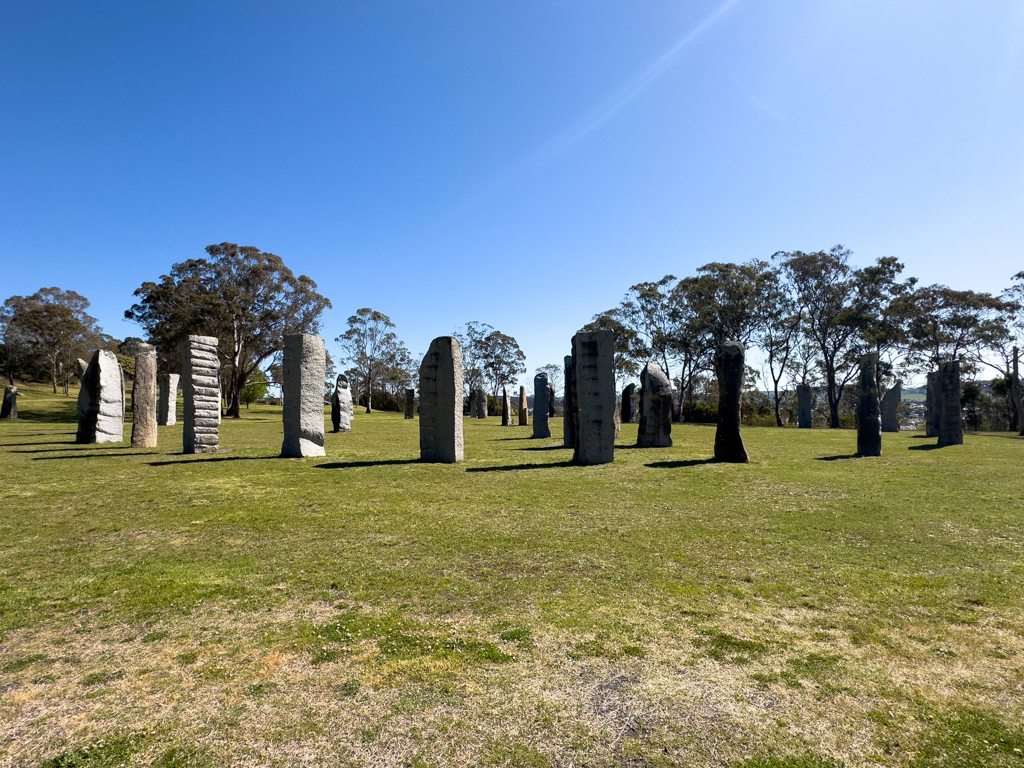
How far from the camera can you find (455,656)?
2.76 m

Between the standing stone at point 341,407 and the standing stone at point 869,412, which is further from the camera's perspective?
the standing stone at point 341,407

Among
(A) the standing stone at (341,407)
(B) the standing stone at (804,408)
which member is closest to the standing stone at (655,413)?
(A) the standing stone at (341,407)

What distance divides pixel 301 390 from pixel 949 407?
17.2 m

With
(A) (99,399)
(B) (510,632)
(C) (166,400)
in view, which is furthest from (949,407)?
(C) (166,400)

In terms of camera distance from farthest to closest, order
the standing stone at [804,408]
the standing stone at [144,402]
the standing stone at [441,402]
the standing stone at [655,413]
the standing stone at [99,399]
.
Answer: the standing stone at [804,408] → the standing stone at [655,413] → the standing stone at [99,399] → the standing stone at [144,402] → the standing stone at [441,402]

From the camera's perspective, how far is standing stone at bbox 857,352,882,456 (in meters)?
11.9

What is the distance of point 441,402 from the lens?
10.8 meters

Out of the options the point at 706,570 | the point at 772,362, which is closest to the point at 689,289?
the point at 772,362

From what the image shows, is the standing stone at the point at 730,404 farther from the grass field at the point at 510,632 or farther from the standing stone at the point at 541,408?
the standing stone at the point at 541,408

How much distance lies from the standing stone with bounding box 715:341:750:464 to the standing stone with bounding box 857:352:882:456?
3439 mm

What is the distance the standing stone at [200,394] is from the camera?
11.6 m

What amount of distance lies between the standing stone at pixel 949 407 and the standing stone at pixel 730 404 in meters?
7.65

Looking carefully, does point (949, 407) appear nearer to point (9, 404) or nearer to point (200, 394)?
point (200, 394)

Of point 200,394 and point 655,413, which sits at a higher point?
point 200,394
